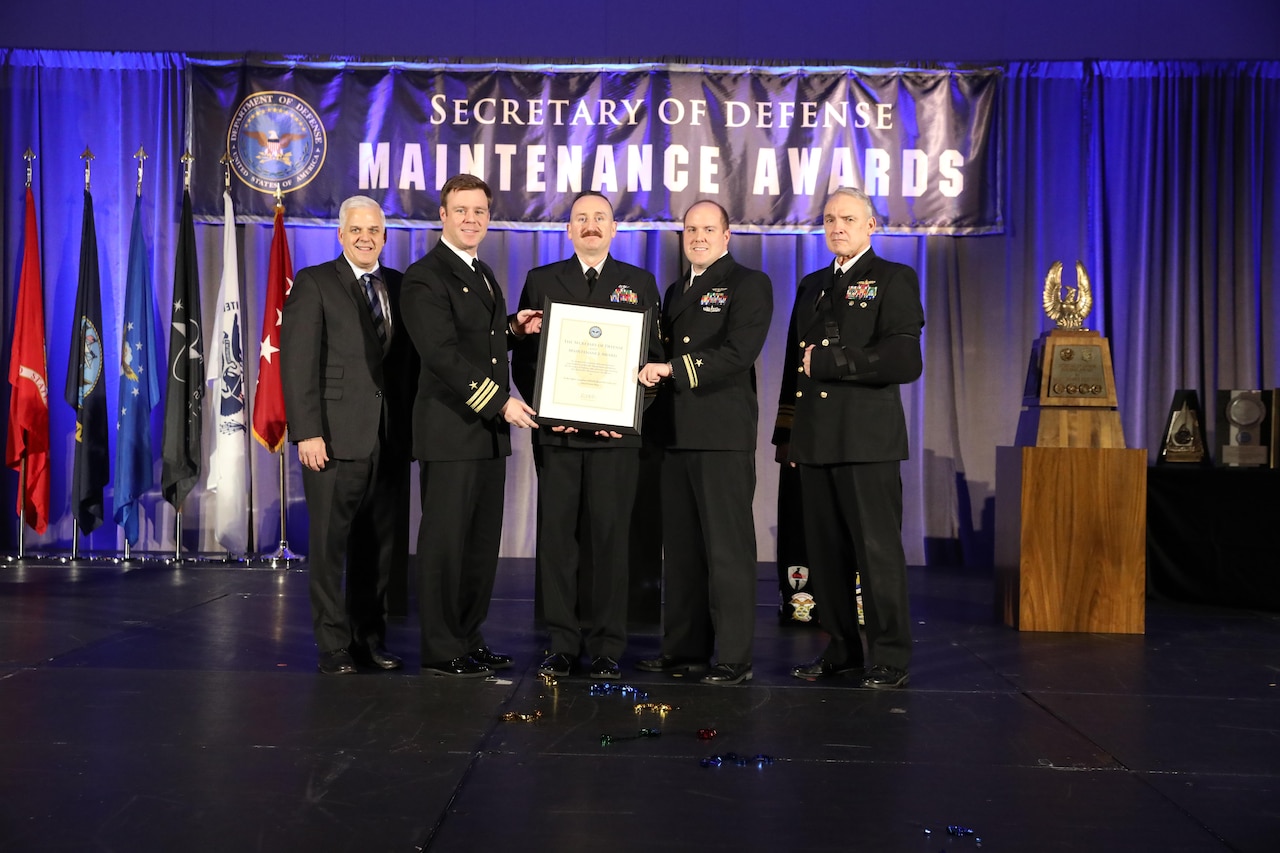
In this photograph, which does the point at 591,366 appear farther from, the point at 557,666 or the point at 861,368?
the point at 557,666

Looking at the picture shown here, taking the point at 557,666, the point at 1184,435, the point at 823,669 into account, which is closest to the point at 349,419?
the point at 557,666

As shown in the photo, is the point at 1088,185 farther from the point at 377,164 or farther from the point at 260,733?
the point at 260,733

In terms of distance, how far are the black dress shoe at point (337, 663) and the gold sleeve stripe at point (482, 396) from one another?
3.16 feet

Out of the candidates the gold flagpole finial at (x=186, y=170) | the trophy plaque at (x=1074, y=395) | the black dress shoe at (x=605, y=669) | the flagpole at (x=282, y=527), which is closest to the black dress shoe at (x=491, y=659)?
the black dress shoe at (x=605, y=669)

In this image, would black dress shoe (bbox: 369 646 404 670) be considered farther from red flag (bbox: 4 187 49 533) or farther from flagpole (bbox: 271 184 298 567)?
red flag (bbox: 4 187 49 533)

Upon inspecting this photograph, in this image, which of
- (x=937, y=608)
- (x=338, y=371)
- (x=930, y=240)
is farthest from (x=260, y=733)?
(x=930, y=240)

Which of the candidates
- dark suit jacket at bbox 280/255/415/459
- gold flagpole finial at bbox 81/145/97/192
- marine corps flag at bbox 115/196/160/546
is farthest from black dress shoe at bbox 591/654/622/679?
gold flagpole finial at bbox 81/145/97/192

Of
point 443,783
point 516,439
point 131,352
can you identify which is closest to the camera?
point 443,783

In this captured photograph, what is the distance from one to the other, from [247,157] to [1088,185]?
17.7 feet

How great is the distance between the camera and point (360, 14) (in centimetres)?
730

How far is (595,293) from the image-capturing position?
368 cm

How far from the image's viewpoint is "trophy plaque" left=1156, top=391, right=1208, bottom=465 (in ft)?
19.0

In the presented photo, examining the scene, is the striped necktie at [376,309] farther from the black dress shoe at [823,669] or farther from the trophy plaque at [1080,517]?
the trophy plaque at [1080,517]

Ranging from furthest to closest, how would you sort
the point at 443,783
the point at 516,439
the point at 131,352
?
the point at 516,439 < the point at 131,352 < the point at 443,783
